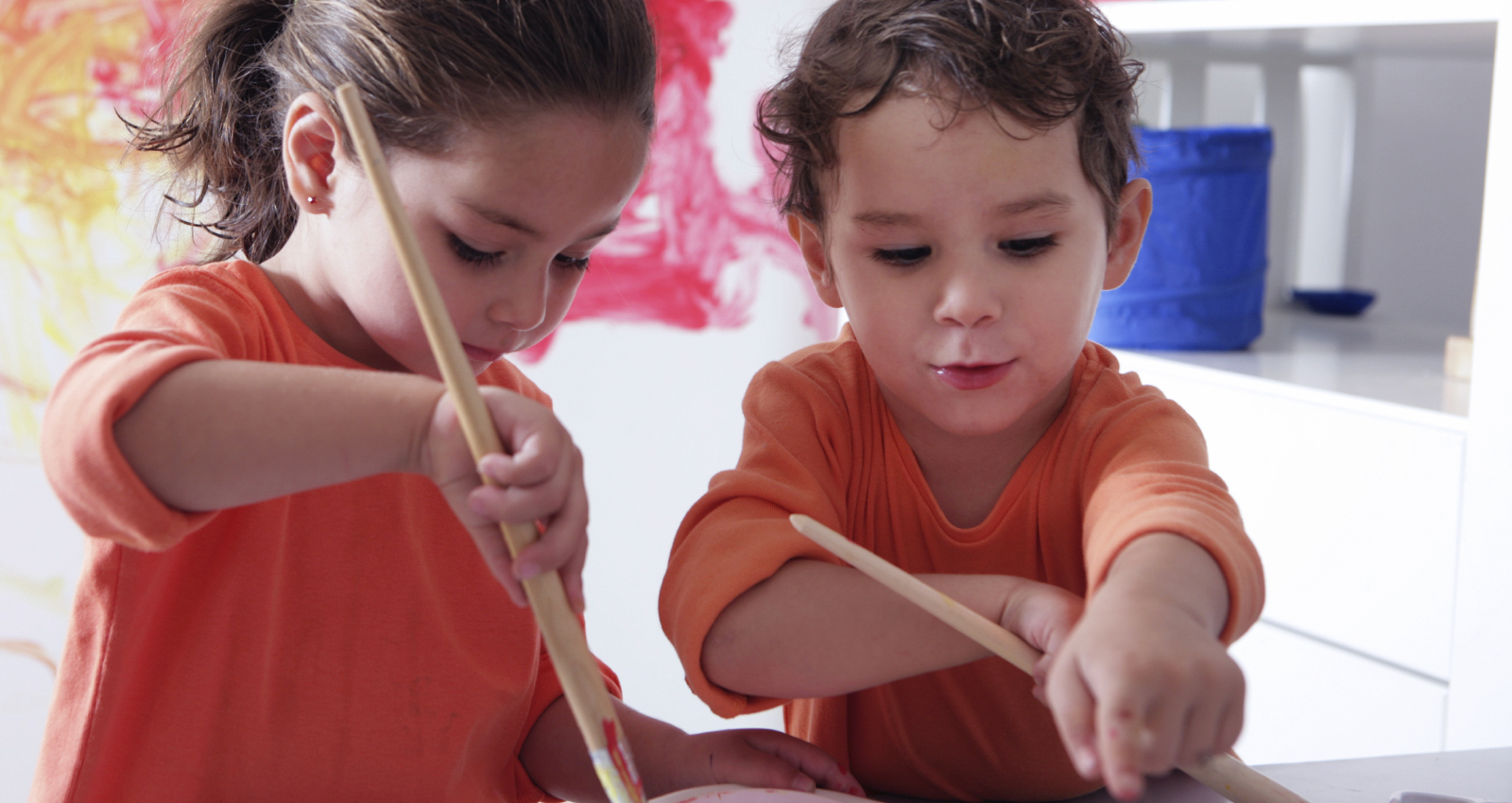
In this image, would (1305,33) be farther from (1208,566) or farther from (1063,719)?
(1063,719)

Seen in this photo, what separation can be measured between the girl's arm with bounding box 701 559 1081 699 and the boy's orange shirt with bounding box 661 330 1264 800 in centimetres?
2

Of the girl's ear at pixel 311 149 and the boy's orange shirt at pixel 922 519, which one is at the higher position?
the girl's ear at pixel 311 149

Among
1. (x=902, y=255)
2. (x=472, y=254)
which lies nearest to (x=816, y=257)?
(x=902, y=255)

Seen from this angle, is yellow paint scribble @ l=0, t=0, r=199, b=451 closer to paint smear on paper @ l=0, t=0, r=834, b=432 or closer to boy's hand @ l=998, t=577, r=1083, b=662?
paint smear on paper @ l=0, t=0, r=834, b=432

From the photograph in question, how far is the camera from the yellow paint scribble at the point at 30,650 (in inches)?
56.7

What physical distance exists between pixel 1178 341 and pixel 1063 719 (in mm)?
975

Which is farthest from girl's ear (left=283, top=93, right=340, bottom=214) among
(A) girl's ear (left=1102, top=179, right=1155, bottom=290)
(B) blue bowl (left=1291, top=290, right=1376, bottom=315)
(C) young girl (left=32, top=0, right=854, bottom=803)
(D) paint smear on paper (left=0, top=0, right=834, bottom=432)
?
(B) blue bowl (left=1291, top=290, right=1376, bottom=315)

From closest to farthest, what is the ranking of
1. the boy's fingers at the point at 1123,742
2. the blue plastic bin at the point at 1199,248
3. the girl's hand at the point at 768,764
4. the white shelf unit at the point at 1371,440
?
the boy's fingers at the point at 1123,742
the girl's hand at the point at 768,764
the white shelf unit at the point at 1371,440
the blue plastic bin at the point at 1199,248

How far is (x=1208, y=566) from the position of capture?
18.6 inches

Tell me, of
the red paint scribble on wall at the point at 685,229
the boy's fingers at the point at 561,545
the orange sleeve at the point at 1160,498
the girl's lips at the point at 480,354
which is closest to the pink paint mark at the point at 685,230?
the red paint scribble on wall at the point at 685,229

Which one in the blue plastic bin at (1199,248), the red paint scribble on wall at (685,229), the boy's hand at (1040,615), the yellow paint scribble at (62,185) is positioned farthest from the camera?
the red paint scribble on wall at (685,229)

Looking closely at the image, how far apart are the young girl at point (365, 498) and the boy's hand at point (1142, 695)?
21 cm

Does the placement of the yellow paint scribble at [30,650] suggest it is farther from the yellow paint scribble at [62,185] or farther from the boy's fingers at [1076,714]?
the boy's fingers at [1076,714]

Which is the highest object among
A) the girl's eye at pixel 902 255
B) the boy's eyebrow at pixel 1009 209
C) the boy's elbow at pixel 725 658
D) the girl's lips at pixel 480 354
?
the boy's eyebrow at pixel 1009 209
